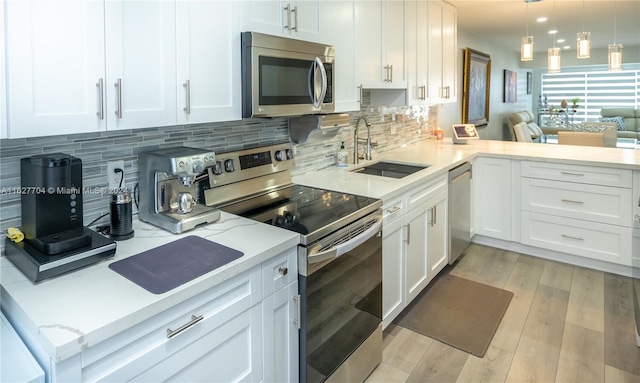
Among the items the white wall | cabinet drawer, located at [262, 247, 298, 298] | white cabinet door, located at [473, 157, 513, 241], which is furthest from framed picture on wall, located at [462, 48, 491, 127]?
cabinet drawer, located at [262, 247, 298, 298]

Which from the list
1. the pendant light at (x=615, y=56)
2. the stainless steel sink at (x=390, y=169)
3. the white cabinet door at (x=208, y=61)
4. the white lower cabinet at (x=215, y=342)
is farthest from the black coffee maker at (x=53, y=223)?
the pendant light at (x=615, y=56)

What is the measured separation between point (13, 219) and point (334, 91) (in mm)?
1535

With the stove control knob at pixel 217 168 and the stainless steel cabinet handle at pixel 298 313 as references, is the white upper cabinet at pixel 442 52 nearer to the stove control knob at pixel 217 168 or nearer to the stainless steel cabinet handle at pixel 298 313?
the stove control knob at pixel 217 168

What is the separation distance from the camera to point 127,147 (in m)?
1.69

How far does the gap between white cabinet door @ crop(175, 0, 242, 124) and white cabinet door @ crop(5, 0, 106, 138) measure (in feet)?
0.98

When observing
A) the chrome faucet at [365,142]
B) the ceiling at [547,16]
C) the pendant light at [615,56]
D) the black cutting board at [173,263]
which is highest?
the ceiling at [547,16]

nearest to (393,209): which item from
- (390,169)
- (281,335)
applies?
(390,169)

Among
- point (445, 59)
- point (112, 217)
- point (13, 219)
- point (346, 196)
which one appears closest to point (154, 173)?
point (112, 217)

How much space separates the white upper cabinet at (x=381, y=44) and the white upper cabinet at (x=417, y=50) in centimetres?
11

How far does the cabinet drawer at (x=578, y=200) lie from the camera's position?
3.07 meters

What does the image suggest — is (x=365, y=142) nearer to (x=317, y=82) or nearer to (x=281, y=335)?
(x=317, y=82)

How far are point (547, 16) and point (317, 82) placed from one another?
4.35 meters

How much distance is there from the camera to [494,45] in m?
6.97

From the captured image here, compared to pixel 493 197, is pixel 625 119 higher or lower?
higher
